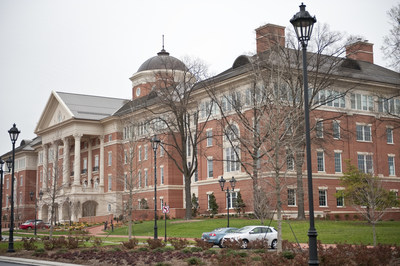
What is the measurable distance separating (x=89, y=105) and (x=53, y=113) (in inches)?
238

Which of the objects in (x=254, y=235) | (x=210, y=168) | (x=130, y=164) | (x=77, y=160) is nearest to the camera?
(x=254, y=235)

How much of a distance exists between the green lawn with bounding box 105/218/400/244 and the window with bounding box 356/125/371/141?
16.0m

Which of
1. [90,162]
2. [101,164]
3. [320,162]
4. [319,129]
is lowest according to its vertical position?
[320,162]

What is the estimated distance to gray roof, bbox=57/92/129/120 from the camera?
77.4 meters

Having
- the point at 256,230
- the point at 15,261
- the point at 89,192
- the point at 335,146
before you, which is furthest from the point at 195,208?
the point at 15,261

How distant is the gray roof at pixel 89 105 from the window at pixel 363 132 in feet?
113

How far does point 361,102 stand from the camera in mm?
55688

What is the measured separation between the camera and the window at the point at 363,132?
55875 mm

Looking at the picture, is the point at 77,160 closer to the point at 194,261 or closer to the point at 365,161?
the point at 365,161

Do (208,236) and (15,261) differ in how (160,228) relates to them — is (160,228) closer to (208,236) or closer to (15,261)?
(208,236)

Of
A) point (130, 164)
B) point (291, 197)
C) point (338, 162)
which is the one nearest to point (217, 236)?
point (130, 164)

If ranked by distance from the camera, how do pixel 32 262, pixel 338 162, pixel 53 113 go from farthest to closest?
1. pixel 53 113
2. pixel 338 162
3. pixel 32 262

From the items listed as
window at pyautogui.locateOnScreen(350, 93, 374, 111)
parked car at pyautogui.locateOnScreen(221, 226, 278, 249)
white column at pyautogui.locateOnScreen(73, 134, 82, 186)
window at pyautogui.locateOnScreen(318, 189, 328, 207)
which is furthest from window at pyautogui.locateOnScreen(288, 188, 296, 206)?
white column at pyautogui.locateOnScreen(73, 134, 82, 186)

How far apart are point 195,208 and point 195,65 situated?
1667cm
